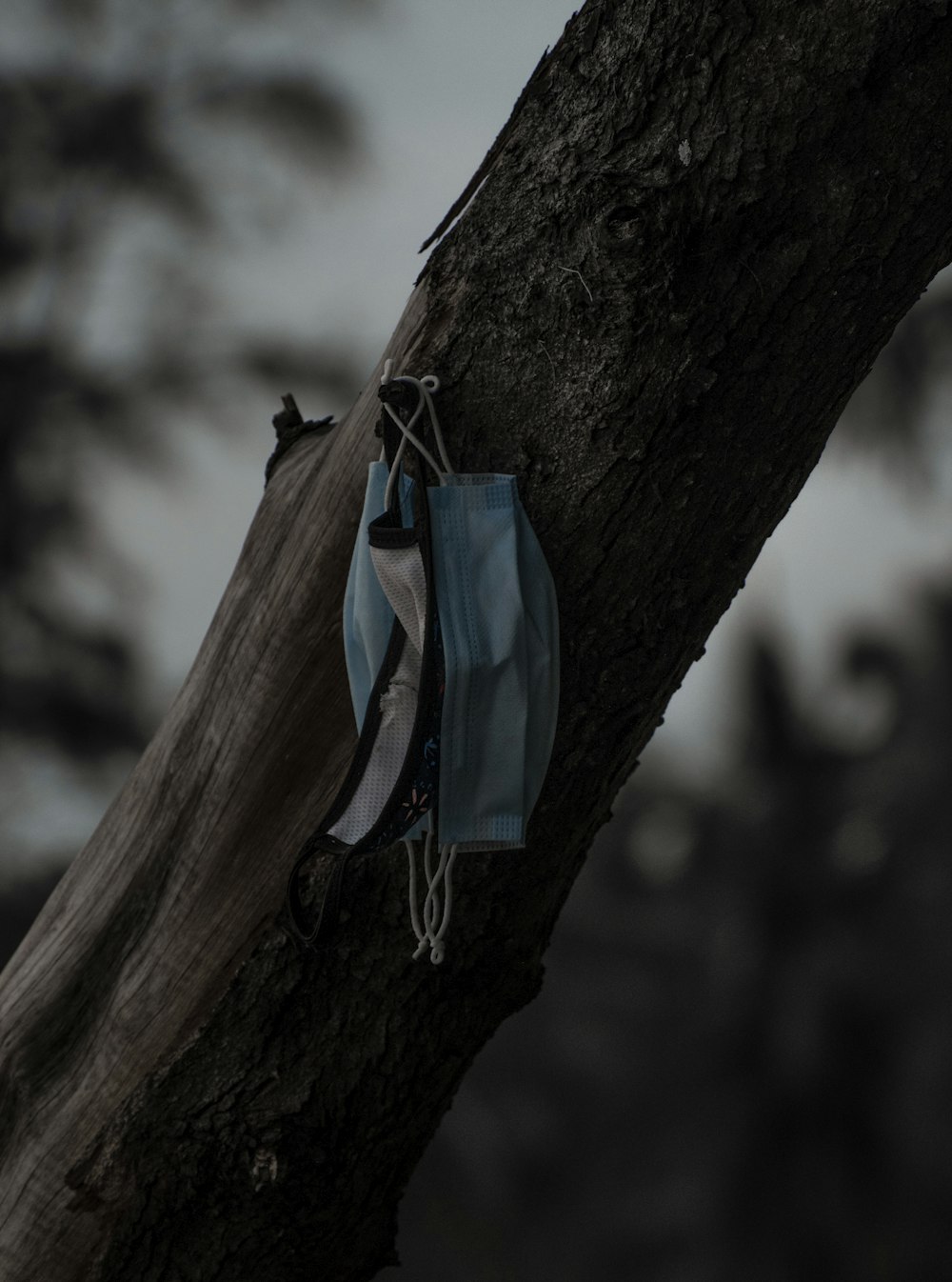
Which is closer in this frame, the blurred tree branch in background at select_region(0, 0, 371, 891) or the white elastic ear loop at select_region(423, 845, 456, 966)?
the white elastic ear loop at select_region(423, 845, 456, 966)

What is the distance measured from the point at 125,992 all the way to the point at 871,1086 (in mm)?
1275

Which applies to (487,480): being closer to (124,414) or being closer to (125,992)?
(125,992)

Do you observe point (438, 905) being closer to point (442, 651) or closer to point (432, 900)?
point (432, 900)

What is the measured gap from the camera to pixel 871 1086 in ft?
5.43

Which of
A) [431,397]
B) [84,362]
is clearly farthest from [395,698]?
[84,362]

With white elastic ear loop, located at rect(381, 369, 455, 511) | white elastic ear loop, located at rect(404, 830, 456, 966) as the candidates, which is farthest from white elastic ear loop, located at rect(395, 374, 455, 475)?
white elastic ear loop, located at rect(404, 830, 456, 966)

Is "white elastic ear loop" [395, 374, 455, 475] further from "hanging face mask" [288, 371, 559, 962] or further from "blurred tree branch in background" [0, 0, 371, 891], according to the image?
"blurred tree branch in background" [0, 0, 371, 891]

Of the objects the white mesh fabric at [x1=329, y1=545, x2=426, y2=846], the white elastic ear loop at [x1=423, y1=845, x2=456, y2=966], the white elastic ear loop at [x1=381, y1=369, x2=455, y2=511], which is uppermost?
the white elastic ear loop at [x1=381, y1=369, x2=455, y2=511]

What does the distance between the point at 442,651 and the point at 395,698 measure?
0.03 meters

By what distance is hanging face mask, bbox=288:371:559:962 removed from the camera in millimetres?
570

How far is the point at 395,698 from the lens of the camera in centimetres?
58

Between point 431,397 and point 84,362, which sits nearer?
point 431,397

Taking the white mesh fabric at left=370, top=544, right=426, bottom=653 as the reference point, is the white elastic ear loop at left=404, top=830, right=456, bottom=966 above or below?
below

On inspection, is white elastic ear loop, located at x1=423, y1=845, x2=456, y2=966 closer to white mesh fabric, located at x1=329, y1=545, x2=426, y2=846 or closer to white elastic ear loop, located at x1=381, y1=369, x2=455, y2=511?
white mesh fabric, located at x1=329, y1=545, x2=426, y2=846
